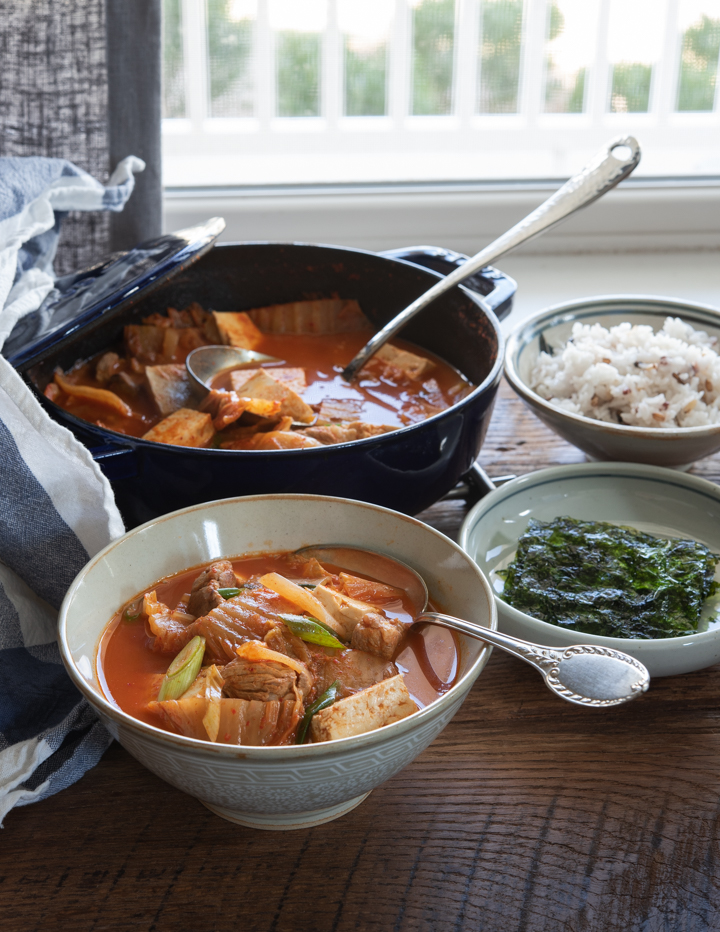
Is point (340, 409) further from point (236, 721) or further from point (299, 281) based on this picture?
point (236, 721)

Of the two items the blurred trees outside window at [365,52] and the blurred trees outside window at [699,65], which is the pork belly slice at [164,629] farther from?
the blurred trees outside window at [699,65]

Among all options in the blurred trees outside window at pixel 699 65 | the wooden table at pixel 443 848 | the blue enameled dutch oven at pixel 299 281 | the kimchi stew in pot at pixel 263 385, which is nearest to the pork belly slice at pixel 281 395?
the kimchi stew in pot at pixel 263 385

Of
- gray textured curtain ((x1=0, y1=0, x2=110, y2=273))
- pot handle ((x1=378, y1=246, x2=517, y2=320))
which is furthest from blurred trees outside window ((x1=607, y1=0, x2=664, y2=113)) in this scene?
gray textured curtain ((x1=0, y1=0, x2=110, y2=273))

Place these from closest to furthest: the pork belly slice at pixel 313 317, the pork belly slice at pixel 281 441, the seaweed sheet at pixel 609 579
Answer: the seaweed sheet at pixel 609 579
the pork belly slice at pixel 281 441
the pork belly slice at pixel 313 317

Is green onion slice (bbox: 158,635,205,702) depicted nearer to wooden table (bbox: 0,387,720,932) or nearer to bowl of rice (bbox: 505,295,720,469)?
A: wooden table (bbox: 0,387,720,932)

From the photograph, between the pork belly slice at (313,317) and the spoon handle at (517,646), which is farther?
the pork belly slice at (313,317)

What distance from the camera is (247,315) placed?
1.73 meters

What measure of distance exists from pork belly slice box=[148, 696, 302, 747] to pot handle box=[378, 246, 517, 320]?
2.80 ft

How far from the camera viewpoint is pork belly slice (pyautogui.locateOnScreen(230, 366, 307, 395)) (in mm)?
1501

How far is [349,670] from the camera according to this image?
867mm

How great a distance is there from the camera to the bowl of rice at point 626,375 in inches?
53.6

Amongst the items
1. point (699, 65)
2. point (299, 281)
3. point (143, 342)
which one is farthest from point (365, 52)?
point (143, 342)

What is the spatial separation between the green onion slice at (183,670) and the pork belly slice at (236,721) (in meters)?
0.04

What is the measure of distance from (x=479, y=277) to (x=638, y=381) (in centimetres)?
33
